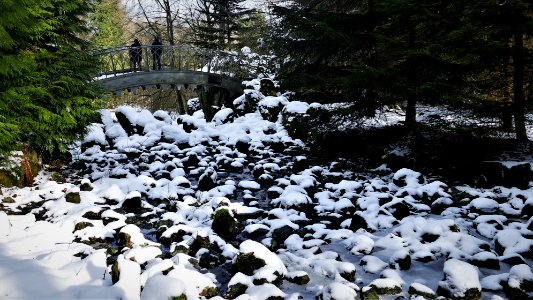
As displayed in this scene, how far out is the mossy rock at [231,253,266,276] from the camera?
4.49 m

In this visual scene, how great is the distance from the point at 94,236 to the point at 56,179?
11.4ft

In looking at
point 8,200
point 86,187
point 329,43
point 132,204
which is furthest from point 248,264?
point 329,43

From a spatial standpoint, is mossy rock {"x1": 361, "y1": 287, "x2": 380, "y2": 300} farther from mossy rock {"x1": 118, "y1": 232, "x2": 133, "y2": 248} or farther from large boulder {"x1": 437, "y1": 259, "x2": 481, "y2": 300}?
mossy rock {"x1": 118, "y1": 232, "x2": 133, "y2": 248}

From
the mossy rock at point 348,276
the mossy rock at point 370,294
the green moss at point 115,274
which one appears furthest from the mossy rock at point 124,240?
the mossy rock at point 370,294

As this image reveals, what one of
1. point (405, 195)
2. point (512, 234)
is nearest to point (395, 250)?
point (512, 234)

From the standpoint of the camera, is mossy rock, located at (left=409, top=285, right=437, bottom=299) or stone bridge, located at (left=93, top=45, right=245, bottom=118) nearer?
mossy rock, located at (left=409, top=285, right=437, bottom=299)

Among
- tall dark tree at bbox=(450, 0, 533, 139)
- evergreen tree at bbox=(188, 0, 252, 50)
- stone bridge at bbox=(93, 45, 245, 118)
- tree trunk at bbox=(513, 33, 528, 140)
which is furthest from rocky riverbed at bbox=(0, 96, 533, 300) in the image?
evergreen tree at bbox=(188, 0, 252, 50)

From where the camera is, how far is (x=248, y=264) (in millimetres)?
4496

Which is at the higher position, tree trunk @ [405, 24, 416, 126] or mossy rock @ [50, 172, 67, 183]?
tree trunk @ [405, 24, 416, 126]

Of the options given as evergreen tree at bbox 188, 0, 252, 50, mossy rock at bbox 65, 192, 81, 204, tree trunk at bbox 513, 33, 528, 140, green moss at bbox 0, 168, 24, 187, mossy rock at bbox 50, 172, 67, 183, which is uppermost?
evergreen tree at bbox 188, 0, 252, 50

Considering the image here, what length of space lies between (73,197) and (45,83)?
315cm

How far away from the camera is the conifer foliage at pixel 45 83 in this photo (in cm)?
676

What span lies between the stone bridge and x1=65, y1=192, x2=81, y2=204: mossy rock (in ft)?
25.7

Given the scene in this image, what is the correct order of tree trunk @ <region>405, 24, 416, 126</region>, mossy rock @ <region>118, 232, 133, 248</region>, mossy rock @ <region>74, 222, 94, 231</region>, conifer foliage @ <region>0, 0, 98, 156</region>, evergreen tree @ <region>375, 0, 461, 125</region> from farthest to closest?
tree trunk @ <region>405, 24, 416, 126</region>
evergreen tree @ <region>375, 0, 461, 125</region>
conifer foliage @ <region>0, 0, 98, 156</region>
mossy rock @ <region>74, 222, 94, 231</region>
mossy rock @ <region>118, 232, 133, 248</region>
